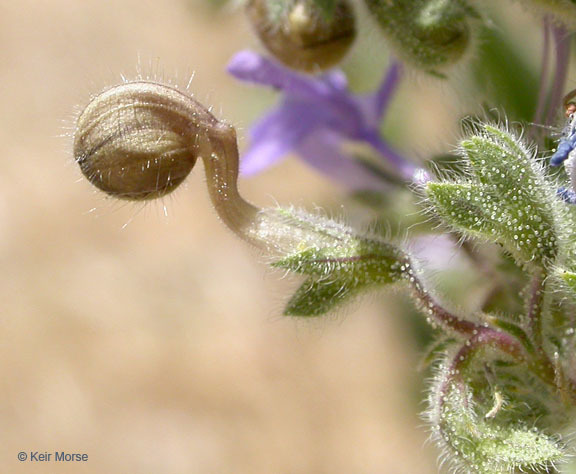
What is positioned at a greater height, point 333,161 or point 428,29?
point 333,161

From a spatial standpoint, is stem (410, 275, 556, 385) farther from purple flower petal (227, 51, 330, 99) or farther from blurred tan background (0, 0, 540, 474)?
blurred tan background (0, 0, 540, 474)

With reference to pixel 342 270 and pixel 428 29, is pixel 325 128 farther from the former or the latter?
pixel 342 270

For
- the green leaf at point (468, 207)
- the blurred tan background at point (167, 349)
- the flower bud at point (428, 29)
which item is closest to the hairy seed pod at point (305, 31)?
the flower bud at point (428, 29)

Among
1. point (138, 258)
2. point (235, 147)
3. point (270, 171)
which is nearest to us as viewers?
point (235, 147)

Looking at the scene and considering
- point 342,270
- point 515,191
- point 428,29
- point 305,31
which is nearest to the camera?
point 515,191

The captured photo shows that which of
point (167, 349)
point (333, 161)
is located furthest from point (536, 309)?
point (167, 349)

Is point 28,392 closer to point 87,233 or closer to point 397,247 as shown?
point 87,233

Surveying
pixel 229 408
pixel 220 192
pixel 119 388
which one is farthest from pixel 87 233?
pixel 220 192
